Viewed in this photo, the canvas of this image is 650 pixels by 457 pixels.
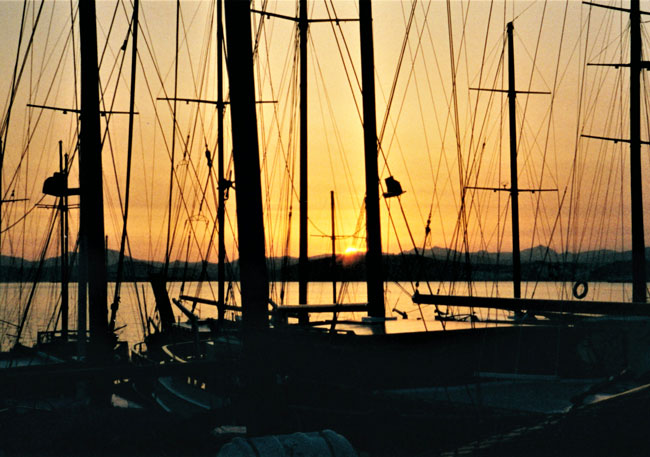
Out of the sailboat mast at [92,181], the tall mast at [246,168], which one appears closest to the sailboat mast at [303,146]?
the sailboat mast at [92,181]

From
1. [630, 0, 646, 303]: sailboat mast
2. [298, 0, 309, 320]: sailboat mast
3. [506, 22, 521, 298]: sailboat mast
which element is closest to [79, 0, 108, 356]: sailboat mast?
[298, 0, 309, 320]: sailboat mast

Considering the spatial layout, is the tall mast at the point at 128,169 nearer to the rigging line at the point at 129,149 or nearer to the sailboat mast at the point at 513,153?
the rigging line at the point at 129,149

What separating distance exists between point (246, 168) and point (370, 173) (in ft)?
30.7

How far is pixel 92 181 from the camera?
13398 millimetres

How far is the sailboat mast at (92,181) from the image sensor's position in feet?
42.1

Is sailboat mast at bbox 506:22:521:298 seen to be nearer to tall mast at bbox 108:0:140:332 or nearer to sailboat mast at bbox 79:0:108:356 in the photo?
tall mast at bbox 108:0:140:332

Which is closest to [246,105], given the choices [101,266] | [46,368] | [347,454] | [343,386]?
[347,454]

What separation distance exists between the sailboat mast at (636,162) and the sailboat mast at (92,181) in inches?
696

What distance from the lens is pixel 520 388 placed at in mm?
13203

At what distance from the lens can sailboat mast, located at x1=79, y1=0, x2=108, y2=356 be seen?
1283 centimetres

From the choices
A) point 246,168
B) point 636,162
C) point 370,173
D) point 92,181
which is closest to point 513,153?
point 636,162

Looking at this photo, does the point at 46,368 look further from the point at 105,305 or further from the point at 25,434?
the point at 105,305

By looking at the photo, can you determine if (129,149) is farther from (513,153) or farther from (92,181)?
(513,153)

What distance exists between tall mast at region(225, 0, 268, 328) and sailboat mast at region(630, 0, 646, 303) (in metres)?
19.4
